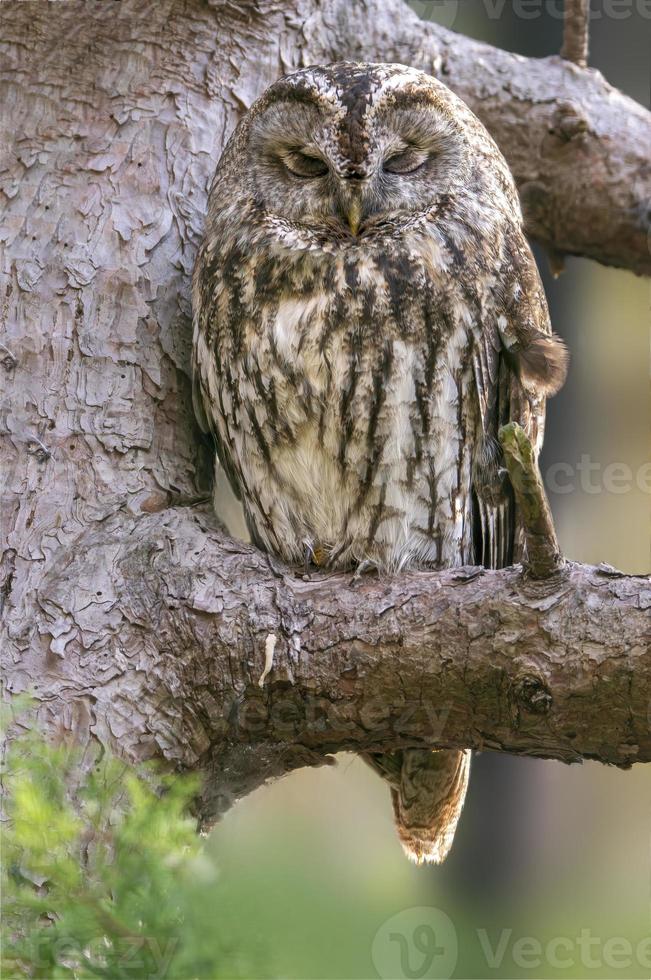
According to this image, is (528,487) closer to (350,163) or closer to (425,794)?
(350,163)

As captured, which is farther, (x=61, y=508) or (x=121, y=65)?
(x=121, y=65)

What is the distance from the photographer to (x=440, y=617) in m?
1.96

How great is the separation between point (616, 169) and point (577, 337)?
1028mm

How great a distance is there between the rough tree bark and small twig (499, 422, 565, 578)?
0.13 m

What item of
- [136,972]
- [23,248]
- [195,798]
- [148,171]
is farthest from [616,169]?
[136,972]

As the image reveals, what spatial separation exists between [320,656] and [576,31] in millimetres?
2052

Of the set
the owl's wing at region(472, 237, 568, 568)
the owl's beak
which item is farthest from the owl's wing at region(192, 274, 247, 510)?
the owl's wing at region(472, 237, 568, 568)

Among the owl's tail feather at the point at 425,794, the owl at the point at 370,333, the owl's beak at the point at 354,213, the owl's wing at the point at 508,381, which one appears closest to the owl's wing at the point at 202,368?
the owl at the point at 370,333

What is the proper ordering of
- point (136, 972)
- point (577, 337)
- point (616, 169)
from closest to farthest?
point (136, 972) → point (616, 169) → point (577, 337)

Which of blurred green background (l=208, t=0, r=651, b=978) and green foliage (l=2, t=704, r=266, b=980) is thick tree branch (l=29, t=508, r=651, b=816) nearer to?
blurred green background (l=208, t=0, r=651, b=978)

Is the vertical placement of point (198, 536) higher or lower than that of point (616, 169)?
lower

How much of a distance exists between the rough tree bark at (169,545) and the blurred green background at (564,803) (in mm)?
531

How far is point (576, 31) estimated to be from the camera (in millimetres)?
3135

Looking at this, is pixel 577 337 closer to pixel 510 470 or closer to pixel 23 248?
pixel 23 248
